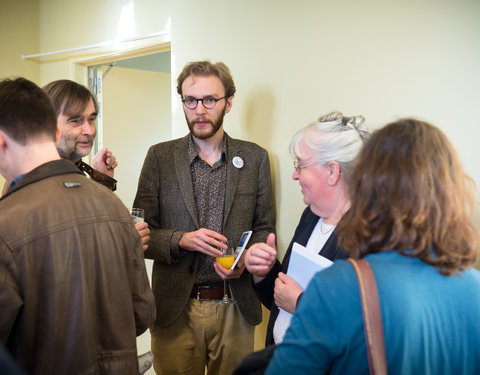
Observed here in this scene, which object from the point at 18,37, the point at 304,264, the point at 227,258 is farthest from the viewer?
the point at 18,37

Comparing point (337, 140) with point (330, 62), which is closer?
point (337, 140)

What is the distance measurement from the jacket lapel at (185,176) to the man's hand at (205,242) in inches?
5.7

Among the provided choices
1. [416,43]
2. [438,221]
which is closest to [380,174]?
[438,221]

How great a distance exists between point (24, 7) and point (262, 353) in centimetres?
480

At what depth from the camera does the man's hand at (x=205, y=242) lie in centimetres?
199

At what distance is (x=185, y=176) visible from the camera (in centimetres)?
224

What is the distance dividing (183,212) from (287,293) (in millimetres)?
858

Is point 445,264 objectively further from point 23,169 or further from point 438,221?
point 23,169

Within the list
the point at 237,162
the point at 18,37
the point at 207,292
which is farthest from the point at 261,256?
the point at 18,37

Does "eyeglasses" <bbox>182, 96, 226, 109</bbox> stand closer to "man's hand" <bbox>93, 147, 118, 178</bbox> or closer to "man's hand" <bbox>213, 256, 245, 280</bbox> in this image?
"man's hand" <bbox>93, 147, 118, 178</bbox>

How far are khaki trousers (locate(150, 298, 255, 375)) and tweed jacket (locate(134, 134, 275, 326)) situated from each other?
0.07 m

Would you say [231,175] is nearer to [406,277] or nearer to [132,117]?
[406,277]

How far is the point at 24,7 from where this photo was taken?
467 centimetres

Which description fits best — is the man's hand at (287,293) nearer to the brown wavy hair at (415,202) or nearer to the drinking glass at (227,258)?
the drinking glass at (227,258)
